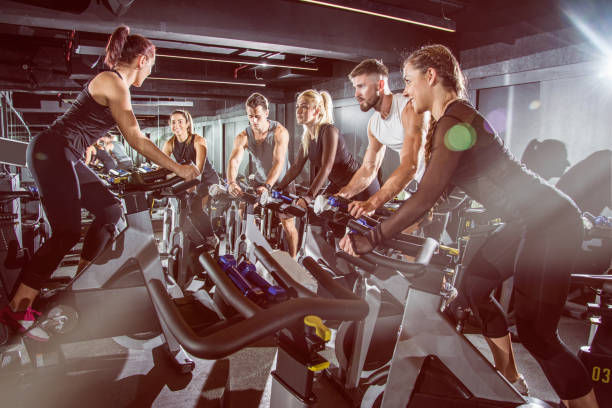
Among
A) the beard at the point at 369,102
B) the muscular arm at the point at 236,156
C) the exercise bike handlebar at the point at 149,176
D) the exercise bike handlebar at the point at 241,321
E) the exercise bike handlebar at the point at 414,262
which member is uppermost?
the beard at the point at 369,102

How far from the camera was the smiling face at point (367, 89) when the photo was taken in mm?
2729

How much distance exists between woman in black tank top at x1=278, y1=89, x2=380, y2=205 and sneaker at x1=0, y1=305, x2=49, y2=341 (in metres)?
1.93

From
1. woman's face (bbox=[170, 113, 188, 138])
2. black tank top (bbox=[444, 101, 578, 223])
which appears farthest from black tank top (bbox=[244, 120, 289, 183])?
black tank top (bbox=[444, 101, 578, 223])

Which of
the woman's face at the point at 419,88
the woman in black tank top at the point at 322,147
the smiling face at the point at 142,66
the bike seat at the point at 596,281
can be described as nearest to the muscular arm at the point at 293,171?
the woman in black tank top at the point at 322,147

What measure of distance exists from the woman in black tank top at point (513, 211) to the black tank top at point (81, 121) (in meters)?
1.71

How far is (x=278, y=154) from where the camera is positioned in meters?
3.88

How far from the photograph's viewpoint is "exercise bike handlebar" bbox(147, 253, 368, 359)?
0.56 meters

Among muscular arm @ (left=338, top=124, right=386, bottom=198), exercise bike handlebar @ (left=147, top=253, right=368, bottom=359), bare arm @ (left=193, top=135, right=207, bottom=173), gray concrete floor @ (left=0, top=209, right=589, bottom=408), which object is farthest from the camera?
bare arm @ (left=193, top=135, right=207, bottom=173)

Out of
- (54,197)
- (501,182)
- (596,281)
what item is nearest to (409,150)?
(501,182)

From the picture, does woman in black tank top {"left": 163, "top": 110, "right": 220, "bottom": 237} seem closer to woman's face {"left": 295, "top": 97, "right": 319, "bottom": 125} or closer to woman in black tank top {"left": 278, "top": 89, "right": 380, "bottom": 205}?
woman in black tank top {"left": 278, "top": 89, "right": 380, "bottom": 205}

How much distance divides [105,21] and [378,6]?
3.00 meters

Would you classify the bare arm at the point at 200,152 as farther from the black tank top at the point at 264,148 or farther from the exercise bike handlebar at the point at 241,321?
the exercise bike handlebar at the point at 241,321

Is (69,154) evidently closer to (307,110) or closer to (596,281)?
(307,110)

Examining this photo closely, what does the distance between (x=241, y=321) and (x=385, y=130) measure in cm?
253
